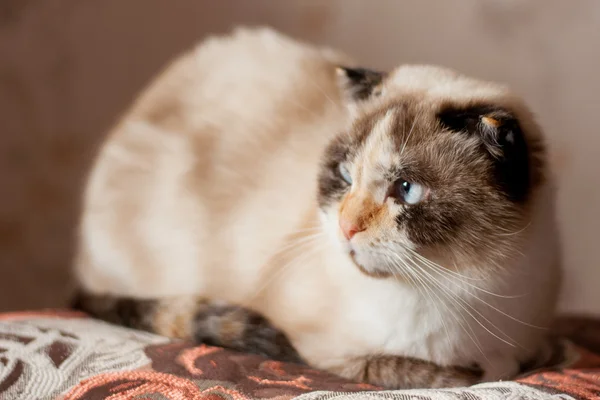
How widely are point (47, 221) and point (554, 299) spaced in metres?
1.63

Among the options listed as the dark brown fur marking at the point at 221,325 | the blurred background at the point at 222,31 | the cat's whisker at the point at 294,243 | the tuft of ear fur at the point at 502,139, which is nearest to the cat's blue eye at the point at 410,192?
the tuft of ear fur at the point at 502,139

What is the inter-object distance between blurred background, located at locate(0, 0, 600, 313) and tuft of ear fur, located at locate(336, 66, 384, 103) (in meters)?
→ 0.92

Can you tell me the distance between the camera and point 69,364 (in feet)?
2.88

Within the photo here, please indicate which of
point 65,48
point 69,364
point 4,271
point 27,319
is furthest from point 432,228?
point 4,271

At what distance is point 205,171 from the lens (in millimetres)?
1345

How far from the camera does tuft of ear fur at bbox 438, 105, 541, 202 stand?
0.87 m

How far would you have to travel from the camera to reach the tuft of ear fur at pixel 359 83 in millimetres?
1059

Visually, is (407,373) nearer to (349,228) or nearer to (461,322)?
(461,322)

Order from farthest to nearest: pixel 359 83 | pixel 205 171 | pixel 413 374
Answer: pixel 205 171
pixel 359 83
pixel 413 374

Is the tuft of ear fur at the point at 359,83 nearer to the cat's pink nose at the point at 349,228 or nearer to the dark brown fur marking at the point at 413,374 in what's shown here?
the cat's pink nose at the point at 349,228

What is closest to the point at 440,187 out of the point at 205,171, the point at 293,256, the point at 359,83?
the point at 359,83

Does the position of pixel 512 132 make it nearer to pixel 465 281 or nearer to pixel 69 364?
pixel 465 281

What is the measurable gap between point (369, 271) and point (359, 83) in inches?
13.3

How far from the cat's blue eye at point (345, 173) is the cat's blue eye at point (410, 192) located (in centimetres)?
11
